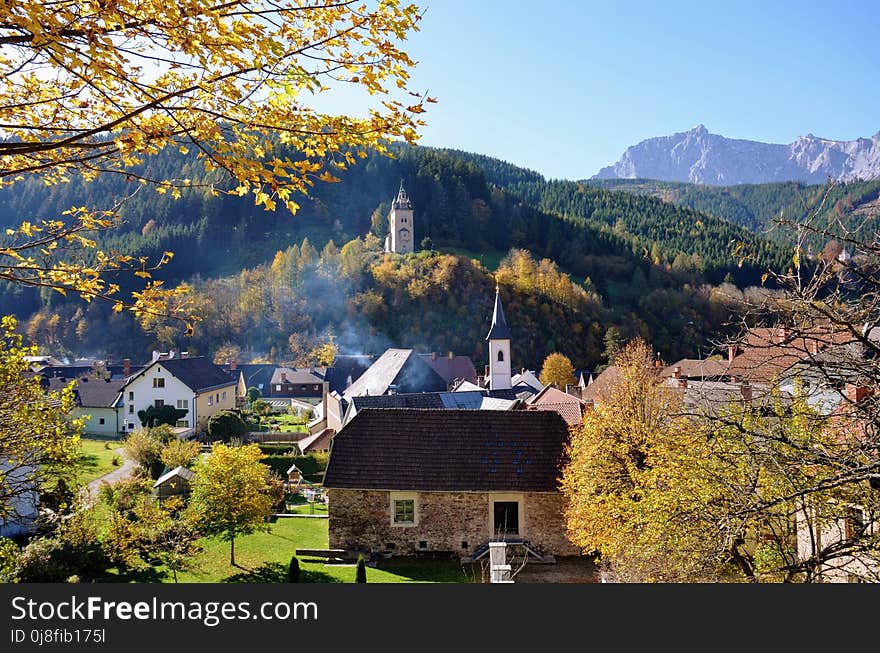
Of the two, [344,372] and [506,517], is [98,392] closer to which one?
[344,372]

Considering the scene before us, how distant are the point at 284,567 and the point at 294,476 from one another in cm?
1444

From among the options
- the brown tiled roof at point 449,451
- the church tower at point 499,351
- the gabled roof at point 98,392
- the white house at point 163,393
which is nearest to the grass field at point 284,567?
the brown tiled roof at point 449,451

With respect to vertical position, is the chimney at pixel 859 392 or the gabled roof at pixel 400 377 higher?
the chimney at pixel 859 392

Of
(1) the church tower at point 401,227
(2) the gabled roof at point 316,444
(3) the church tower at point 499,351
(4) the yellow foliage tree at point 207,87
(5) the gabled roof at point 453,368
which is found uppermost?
(1) the church tower at point 401,227

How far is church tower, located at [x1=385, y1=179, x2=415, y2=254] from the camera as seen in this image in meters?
105

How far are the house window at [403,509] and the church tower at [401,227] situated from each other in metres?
88.4

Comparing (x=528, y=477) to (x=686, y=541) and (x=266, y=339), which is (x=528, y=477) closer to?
(x=686, y=541)

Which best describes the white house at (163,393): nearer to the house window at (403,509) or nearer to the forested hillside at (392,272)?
the house window at (403,509)

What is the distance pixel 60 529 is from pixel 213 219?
358ft

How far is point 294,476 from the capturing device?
31.5 metres

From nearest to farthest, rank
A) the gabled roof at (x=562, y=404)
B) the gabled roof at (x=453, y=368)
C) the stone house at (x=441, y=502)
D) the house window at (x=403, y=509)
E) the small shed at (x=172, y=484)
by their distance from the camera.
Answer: the stone house at (x=441, y=502) → the house window at (x=403, y=509) → the small shed at (x=172, y=484) → the gabled roof at (x=562, y=404) → the gabled roof at (x=453, y=368)

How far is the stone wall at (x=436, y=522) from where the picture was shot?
1778 cm

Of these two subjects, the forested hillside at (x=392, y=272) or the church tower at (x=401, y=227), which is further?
the church tower at (x=401, y=227)

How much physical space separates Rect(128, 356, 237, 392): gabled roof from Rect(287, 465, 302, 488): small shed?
50.9 ft
